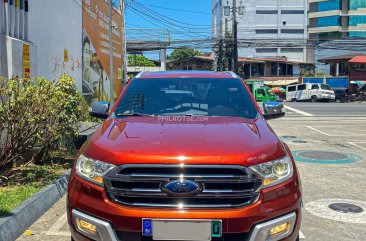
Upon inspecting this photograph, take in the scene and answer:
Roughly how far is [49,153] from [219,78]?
3.32 meters

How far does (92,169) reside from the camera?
287 centimetres

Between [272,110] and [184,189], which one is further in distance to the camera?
[272,110]

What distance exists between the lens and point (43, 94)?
5480 millimetres

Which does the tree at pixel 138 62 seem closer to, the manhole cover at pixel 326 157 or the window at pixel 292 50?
the window at pixel 292 50

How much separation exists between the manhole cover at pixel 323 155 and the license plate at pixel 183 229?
621cm

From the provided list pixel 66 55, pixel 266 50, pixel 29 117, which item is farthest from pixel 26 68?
pixel 266 50

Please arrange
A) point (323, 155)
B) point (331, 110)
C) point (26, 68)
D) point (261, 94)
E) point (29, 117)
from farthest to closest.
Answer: point (261, 94), point (331, 110), point (323, 155), point (26, 68), point (29, 117)

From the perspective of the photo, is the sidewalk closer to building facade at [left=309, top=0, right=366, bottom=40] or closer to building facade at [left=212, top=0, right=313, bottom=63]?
building facade at [left=309, top=0, right=366, bottom=40]

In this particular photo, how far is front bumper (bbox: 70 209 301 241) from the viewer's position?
2643 millimetres

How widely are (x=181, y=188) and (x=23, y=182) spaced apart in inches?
136

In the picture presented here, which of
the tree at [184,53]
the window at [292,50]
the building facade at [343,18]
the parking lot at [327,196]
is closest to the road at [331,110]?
the parking lot at [327,196]

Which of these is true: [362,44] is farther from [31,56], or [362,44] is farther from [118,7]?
[31,56]

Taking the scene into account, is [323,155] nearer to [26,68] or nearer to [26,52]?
[26,68]

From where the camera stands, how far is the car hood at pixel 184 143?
270 cm
